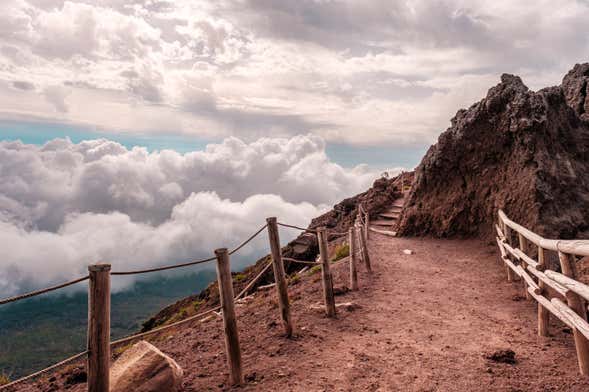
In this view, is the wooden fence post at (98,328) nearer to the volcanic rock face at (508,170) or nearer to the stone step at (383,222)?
the volcanic rock face at (508,170)

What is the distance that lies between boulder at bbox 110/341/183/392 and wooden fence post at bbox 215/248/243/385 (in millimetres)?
725

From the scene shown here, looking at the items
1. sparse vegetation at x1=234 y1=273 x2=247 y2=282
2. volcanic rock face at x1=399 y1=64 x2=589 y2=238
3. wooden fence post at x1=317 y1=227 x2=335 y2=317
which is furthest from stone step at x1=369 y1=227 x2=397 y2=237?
wooden fence post at x1=317 y1=227 x2=335 y2=317

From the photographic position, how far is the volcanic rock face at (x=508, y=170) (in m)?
12.8

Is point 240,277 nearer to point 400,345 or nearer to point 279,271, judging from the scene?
point 279,271

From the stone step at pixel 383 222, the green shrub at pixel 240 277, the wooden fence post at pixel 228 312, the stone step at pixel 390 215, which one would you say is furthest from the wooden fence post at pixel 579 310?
the green shrub at pixel 240 277

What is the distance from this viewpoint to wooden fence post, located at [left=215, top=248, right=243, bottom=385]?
5.18 m

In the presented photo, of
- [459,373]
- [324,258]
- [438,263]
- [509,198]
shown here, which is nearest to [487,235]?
[509,198]

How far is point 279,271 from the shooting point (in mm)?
6566

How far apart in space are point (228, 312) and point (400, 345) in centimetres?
310

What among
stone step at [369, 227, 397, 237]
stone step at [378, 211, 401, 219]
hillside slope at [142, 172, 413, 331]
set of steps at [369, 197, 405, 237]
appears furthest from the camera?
hillside slope at [142, 172, 413, 331]

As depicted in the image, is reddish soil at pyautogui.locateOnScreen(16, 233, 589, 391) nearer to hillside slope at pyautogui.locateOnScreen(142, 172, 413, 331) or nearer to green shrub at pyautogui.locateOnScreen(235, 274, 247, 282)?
hillside slope at pyautogui.locateOnScreen(142, 172, 413, 331)

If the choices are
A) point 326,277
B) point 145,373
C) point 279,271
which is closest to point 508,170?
point 326,277

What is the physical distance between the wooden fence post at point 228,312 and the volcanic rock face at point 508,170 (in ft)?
35.8

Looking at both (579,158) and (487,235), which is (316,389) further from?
(579,158)
